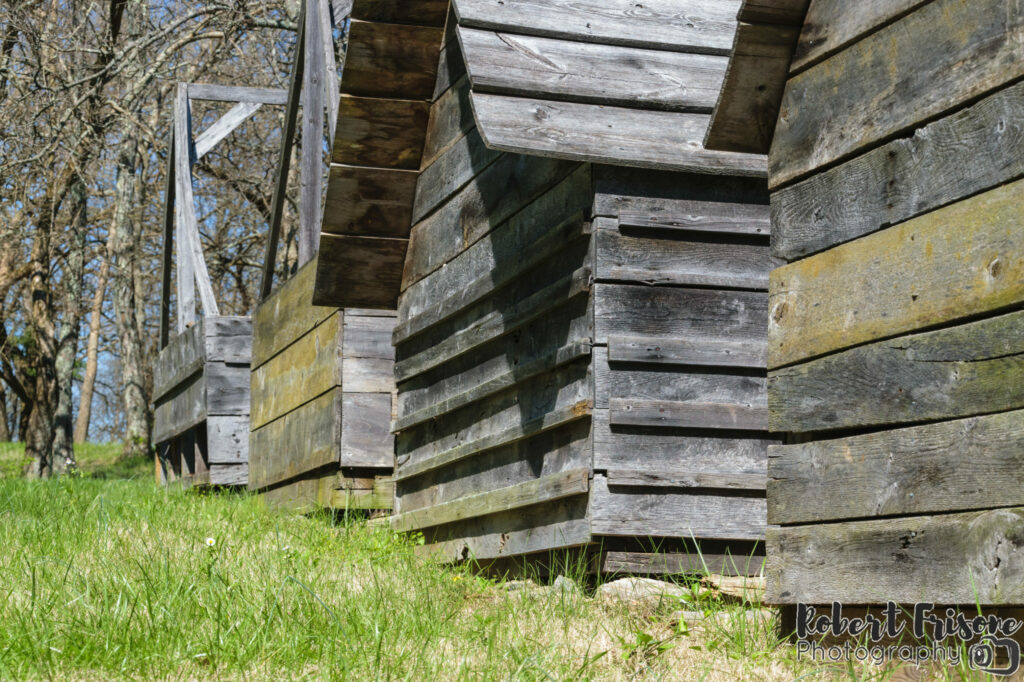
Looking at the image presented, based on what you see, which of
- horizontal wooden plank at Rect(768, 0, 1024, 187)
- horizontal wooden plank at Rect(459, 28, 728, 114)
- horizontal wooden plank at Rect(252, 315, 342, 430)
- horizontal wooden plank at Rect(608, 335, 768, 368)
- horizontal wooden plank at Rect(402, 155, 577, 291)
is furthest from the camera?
horizontal wooden plank at Rect(252, 315, 342, 430)

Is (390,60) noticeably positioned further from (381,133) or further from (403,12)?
(381,133)

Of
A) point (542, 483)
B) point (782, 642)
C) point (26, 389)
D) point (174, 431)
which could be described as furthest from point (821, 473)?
point (26, 389)

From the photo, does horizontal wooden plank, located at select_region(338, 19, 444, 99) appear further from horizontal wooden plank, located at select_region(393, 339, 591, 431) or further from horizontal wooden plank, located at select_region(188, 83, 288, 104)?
horizontal wooden plank, located at select_region(188, 83, 288, 104)

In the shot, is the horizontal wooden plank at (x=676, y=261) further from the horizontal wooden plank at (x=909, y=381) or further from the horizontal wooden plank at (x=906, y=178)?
the horizontal wooden plank at (x=909, y=381)

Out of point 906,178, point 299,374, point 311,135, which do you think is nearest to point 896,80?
point 906,178

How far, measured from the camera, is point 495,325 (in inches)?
234

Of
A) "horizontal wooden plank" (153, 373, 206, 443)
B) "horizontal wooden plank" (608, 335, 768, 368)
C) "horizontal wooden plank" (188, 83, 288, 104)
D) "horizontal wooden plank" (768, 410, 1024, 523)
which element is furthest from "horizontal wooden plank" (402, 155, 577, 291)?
"horizontal wooden plank" (188, 83, 288, 104)

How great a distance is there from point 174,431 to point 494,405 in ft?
20.6

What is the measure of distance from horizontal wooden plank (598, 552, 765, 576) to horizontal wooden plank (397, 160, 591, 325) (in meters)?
1.48

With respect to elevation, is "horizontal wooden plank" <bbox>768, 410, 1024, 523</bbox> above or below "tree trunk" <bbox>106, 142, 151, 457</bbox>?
below

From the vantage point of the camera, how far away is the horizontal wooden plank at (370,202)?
6.83m

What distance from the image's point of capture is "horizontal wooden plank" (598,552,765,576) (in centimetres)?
495

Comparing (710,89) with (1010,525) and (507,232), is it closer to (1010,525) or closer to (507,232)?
(507,232)

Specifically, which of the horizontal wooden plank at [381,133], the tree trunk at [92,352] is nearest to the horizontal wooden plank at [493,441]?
the horizontal wooden plank at [381,133]
